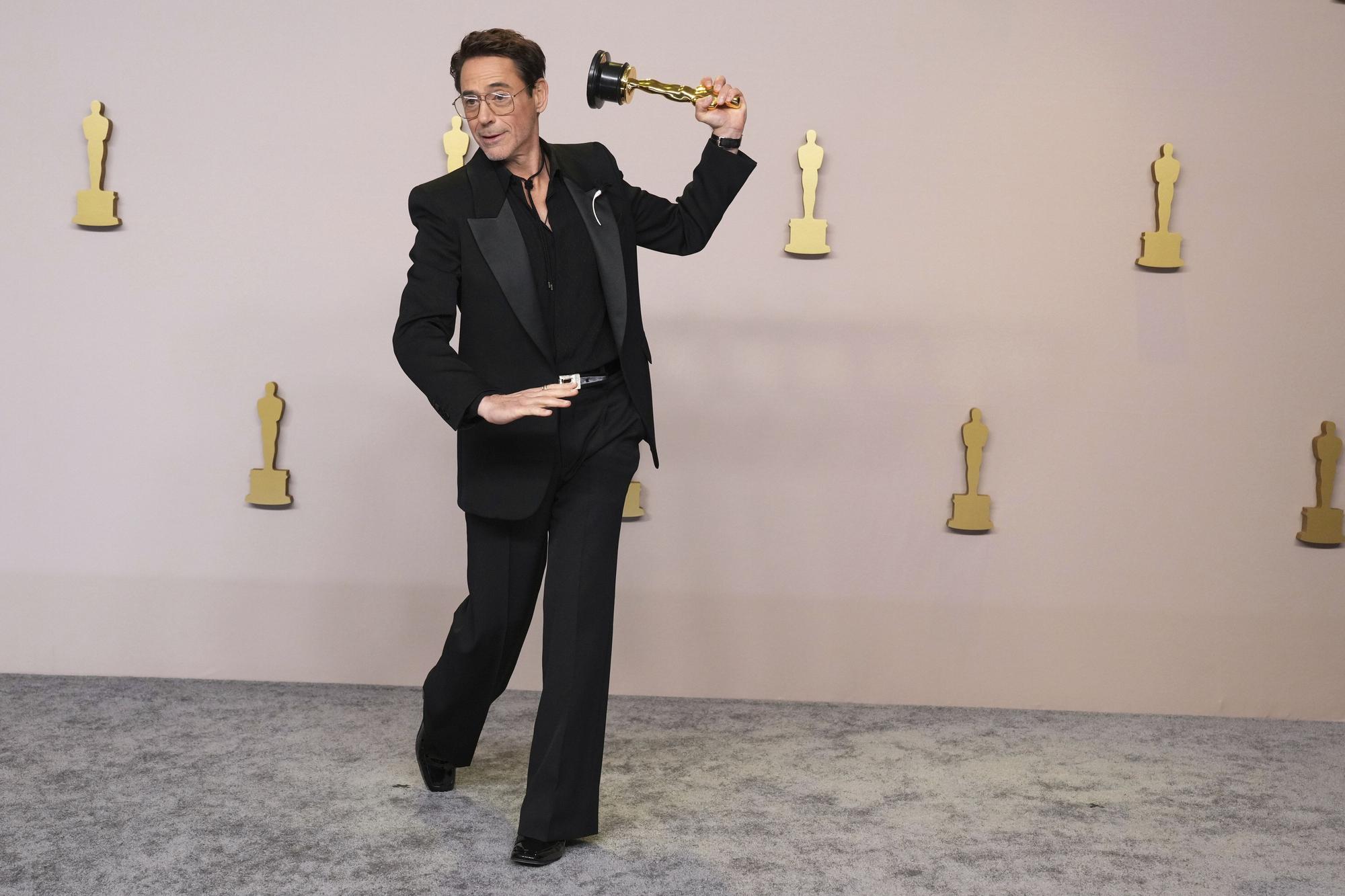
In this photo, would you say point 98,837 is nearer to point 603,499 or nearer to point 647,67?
point 603,499

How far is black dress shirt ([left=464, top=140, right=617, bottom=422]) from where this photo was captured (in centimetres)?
228

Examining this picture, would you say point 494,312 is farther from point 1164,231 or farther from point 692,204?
point 1164,231

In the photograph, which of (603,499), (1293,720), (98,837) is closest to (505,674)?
(603,499)

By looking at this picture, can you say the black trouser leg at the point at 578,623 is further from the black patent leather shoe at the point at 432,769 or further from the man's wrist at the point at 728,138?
the man's wrist at the point at 728,138

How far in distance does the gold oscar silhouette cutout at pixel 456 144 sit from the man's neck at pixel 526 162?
997 mm

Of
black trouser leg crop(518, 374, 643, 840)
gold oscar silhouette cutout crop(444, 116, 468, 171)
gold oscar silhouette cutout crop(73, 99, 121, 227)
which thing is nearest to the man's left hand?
black trouser leg crop(518, 374, 643, 840)

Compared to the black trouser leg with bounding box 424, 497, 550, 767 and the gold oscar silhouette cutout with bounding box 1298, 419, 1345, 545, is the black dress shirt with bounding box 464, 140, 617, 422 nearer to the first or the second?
the black trouser leg with bounding box 424, 497, 550, 767

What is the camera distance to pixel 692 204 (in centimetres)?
243

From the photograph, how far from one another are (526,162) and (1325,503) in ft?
7.50

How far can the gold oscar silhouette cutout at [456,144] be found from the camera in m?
3.27

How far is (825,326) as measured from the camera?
10.9 feet

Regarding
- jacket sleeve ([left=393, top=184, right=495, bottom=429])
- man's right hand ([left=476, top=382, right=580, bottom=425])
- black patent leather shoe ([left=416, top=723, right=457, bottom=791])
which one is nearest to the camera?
man's right hand ([left=476, top=382, right=580, bottom=425])

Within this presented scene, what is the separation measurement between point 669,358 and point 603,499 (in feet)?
3.56

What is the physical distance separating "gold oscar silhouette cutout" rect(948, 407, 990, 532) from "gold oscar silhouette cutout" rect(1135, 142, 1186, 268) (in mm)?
588
